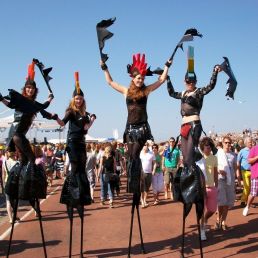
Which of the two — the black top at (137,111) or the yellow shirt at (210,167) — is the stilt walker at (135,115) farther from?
the yellow shirt at (210,167)

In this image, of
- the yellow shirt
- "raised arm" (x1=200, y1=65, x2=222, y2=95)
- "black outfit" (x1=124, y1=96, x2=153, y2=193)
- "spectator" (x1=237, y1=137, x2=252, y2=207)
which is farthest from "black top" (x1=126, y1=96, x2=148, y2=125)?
"spectator" (x1=237, y1=137, x2=252, y2=207)

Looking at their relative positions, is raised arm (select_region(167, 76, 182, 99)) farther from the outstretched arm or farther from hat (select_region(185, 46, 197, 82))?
hat (select_region(185, 46, 197, 82))

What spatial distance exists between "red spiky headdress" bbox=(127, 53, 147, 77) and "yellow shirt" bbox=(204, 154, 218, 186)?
2.32 meters

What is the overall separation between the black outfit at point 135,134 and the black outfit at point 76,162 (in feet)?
2.19

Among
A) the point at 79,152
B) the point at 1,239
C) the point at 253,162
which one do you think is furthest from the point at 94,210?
the point at 79,152

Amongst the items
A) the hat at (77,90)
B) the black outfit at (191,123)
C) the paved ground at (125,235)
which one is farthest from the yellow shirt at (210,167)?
the hat at (77,90)

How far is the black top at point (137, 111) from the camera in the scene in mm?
5891

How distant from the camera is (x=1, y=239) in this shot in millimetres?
6945

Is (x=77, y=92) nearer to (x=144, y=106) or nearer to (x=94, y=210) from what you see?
(x=144, y=106)

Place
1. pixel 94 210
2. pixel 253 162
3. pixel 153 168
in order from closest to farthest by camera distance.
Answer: pixel 253 162 → pixel 94 210 → pixel 153 168

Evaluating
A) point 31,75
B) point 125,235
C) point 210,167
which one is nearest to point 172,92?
point 210,167

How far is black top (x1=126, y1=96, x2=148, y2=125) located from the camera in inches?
232

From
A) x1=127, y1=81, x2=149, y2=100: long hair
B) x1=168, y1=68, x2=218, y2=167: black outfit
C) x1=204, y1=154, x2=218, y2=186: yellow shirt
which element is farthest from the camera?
x1=204, y1=154, x2=218, y2=186: yellow shirt

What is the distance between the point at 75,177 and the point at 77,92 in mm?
1283
